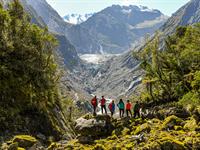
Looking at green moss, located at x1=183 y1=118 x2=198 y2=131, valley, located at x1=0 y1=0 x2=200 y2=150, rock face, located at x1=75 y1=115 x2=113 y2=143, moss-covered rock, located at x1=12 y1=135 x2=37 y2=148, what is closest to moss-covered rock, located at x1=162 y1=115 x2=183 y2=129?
valley, located at x1=0 y1=0 x2=200 y2=150

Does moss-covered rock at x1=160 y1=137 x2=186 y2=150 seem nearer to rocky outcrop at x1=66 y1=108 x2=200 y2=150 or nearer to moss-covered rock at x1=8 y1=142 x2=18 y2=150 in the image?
rocky outcrop at x1=66 y1=108 x2=200 y2=150

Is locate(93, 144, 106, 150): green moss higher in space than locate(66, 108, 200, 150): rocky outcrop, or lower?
lower

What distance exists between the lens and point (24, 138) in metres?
40.6

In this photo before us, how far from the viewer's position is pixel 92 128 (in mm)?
44562

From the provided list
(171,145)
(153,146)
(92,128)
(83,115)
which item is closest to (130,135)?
(92,128)

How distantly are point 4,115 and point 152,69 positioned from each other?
138ft

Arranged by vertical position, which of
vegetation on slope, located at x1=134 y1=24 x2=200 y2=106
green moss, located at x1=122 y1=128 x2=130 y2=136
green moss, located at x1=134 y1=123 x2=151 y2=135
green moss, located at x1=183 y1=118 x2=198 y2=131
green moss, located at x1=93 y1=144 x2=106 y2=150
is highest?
vegetation on slope, located at x1=134 y1=24 x2=200 y2=106

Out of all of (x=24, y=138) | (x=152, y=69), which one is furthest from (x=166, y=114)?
(x=152, y=69)

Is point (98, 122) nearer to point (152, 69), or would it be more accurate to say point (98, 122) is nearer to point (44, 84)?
point (44, 84)

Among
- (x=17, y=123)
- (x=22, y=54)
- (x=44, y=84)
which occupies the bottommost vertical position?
(x=17, y=123)

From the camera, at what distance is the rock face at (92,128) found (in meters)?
44.2

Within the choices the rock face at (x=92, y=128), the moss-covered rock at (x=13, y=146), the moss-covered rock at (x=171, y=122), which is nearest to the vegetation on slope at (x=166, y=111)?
the moss-covered rock at (x=171, y=122)

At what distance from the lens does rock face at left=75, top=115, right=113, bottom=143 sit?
44.2 metres

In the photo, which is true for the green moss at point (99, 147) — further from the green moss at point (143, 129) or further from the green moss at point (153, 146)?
the green moss at point (143, 129)
